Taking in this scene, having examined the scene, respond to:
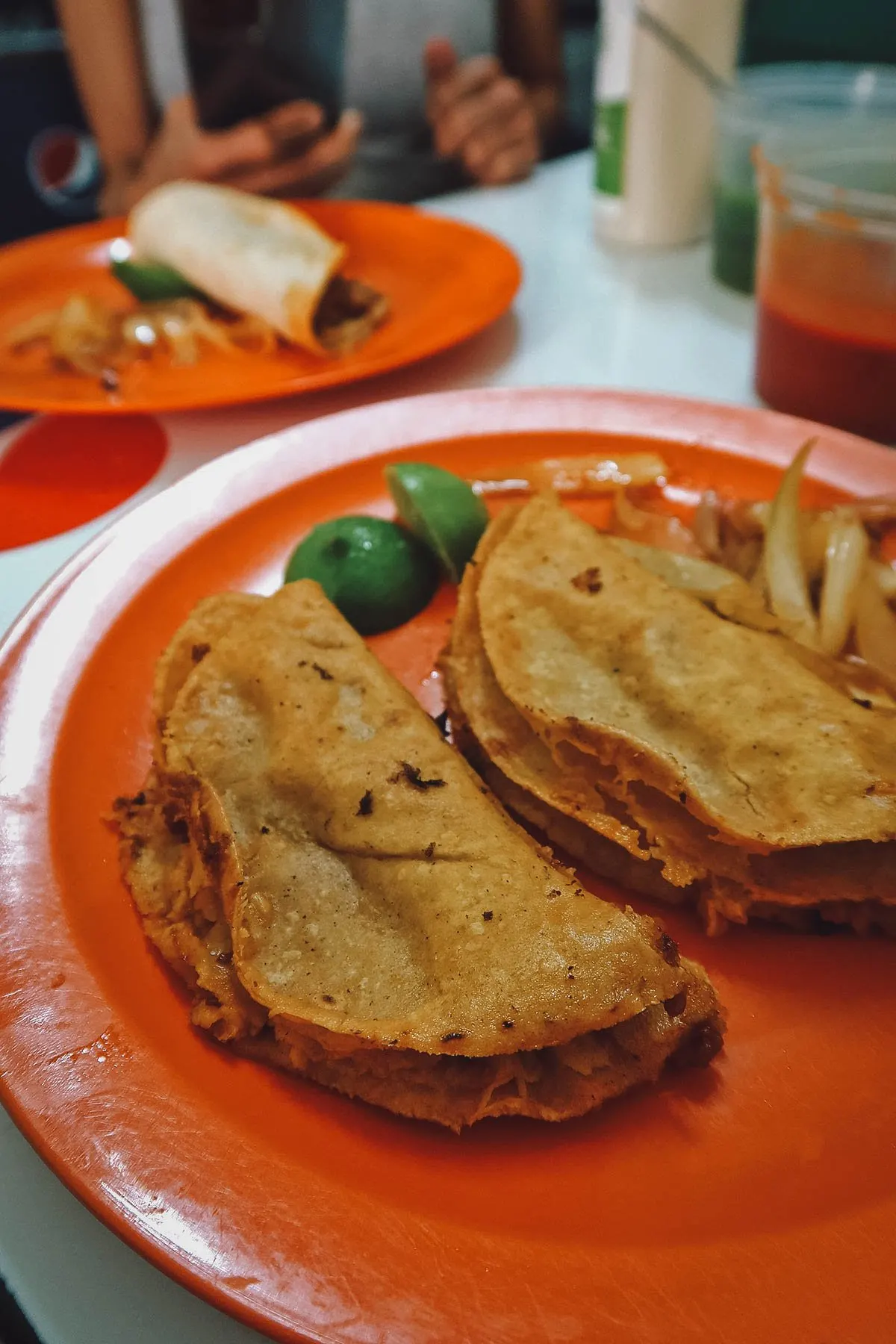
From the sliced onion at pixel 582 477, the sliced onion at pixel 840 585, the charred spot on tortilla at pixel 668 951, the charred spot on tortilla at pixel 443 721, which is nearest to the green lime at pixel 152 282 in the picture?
the sliced onion at pixel 582 477

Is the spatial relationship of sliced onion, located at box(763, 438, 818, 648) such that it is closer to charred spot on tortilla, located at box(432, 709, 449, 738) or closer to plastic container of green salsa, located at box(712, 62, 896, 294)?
charred spot on tortilla, located at box(432, 709, 449, 738)

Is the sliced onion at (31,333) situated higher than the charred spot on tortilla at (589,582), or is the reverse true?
the sliced onion at (31,333)

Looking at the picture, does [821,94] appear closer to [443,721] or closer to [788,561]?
[788,561]

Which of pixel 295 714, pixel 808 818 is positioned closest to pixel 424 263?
pixel 295 714

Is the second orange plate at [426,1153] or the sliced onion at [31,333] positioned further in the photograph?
the sliced onion at [31,333]

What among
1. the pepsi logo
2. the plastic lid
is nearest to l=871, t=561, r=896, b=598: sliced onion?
the plastic lid

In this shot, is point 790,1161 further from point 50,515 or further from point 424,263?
point 424,263

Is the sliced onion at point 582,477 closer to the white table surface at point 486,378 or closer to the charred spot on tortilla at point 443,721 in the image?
the white table surface at point 486,378
